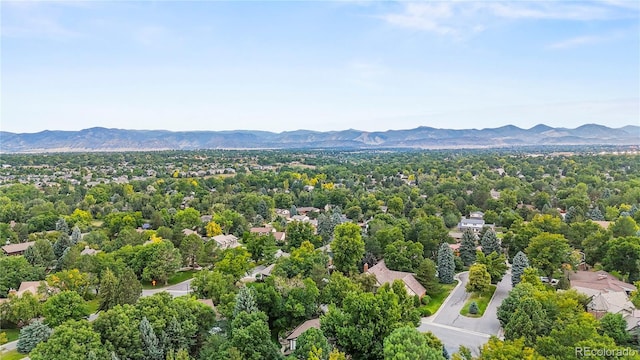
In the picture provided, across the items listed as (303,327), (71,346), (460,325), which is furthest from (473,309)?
(71,346)

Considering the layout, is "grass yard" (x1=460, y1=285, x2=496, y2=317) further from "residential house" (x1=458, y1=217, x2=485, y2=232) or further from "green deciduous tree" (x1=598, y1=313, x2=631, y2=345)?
"residential house" (x1=458, y1=217, x2=485, y2=232)

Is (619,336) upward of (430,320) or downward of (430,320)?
upward

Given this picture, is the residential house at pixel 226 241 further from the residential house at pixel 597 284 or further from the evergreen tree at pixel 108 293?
the residential house at pixel 597 284

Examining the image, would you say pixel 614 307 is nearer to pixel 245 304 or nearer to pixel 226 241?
pixel 245 304

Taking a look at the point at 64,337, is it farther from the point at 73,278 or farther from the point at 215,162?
the point at 215,162

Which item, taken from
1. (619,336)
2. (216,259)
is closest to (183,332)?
(216,259)

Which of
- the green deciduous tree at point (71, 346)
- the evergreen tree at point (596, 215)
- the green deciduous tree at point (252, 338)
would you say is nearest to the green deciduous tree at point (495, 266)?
the green deciduous tree at point (252, 338)

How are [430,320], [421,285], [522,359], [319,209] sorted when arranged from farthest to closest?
1. [319,209]
2. [421,285]
3. [430,320]
4. [522,359]
